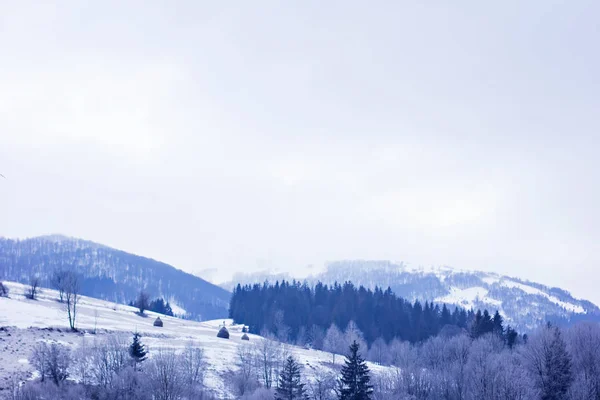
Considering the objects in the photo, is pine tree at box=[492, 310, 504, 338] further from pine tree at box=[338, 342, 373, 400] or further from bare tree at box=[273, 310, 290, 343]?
pine tree at box=[338, 342, 373, 400]

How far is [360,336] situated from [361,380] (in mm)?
69781

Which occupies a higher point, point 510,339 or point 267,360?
point 510,339

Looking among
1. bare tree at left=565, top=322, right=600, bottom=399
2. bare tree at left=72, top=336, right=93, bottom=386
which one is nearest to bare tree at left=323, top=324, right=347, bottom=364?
bare tree at left=565, top=322, right=600, bottom=399

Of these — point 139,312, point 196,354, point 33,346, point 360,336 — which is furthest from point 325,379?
point 139,312

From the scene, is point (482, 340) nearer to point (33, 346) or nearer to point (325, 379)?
point (325, 379)

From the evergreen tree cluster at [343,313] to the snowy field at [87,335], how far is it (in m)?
35.9

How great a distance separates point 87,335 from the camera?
3364 inches

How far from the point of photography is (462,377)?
79125 millimetres

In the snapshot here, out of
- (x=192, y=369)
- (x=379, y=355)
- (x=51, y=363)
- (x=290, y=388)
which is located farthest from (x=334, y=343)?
(x=51, y=363)

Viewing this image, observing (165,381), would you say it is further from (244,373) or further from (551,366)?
(551,366)

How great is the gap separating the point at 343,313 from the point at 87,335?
266 ft

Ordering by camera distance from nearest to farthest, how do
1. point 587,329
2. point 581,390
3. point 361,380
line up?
point 361,380 < point 581,390 < point 587,329

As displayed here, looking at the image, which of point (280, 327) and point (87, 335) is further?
point (280, 327)

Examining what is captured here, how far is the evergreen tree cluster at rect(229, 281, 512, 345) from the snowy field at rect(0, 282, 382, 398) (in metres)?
35.9
